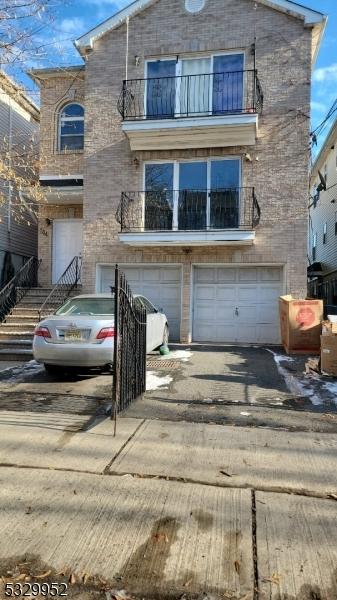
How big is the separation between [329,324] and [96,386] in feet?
14.6

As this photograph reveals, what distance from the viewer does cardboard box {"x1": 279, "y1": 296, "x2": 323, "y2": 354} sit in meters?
10.6

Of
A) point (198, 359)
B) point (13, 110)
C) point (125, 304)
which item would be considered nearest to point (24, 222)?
point (13, 110)

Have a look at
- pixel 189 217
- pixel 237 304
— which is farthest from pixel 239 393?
pixel 189 217

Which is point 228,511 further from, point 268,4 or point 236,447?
point 268,4

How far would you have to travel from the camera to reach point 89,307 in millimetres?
8219

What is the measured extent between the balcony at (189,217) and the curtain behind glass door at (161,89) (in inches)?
94.0

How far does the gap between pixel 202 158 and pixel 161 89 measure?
2430 millimetres

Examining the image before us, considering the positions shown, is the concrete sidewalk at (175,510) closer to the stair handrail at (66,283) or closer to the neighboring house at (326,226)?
the stair handrail at (66,283)

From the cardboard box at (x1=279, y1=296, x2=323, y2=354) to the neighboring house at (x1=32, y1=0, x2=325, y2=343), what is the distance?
1797 millimetres

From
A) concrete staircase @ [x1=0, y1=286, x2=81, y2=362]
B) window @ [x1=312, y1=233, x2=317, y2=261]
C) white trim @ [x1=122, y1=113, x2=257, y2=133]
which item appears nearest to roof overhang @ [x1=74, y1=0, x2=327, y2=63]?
white trim @ [x1=122, y1=113, x2=257, y2=133]

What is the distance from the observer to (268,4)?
41.1 ft

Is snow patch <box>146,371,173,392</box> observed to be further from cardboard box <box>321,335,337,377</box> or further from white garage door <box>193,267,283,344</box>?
white garage door <box>193,267,283,344</box>

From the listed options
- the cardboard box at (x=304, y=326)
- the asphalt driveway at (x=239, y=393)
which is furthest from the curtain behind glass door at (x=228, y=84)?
the asphalt driveway at (x=239, y=393)

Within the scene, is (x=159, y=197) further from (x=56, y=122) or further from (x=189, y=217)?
(x=56, y=122)
